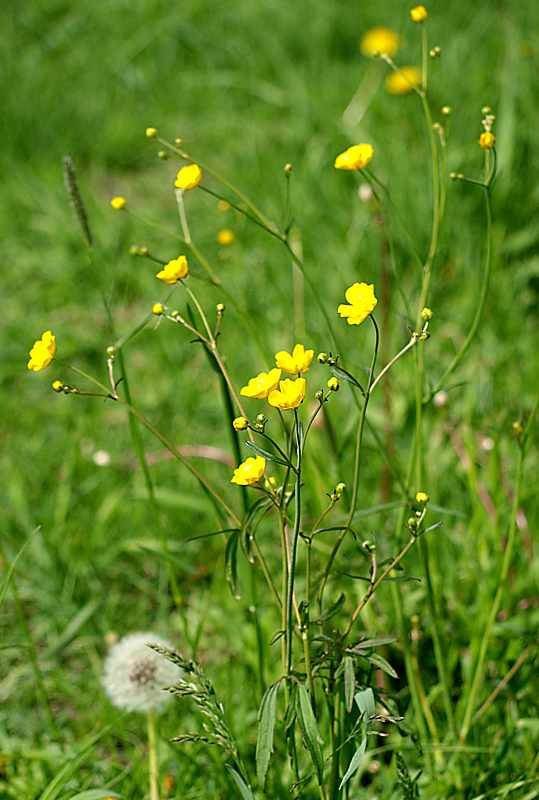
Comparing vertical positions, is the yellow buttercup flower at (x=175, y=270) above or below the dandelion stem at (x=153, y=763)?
above

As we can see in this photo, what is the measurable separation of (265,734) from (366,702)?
10 cm

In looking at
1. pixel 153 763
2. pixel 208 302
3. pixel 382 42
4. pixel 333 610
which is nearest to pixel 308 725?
pixel 333 610

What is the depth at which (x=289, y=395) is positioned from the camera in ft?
2.98

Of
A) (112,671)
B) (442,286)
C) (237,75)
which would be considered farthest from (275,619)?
(237,75)

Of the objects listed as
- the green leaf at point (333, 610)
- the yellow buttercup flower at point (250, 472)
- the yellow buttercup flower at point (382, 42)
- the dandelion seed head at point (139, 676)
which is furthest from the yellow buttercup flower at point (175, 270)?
the yellow buttercup flower at point (382, 42)

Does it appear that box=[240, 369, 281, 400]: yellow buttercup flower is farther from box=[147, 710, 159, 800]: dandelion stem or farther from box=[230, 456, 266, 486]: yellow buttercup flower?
box=[147, 710, 159, 800]: dandelion stem

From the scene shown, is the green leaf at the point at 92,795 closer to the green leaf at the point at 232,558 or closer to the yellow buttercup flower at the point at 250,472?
the green leaf at the point at 232,558

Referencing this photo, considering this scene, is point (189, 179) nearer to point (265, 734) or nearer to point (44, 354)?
point (44, 354)

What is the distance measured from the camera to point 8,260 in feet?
8.88

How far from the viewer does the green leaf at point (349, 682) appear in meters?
1.00

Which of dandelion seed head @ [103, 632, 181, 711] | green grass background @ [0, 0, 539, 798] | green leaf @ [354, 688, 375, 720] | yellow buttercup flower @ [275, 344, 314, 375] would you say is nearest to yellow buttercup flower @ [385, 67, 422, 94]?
green grass background @ [0, 0, 539, 798]

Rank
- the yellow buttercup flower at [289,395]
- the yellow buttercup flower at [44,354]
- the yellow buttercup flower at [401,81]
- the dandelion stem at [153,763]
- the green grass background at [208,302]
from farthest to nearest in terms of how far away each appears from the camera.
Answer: the yellow buttercup flower at [401,81]
the green grass background at [208,302]
the dandelion stem at [153,763]
the yellow buttercup flower at [44,354]
the yellow buttercup flower at [289,395]

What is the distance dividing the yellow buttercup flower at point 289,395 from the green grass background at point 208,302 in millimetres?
315

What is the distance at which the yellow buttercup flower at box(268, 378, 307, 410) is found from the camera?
91 cm
